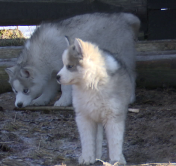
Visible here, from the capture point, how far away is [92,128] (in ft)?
11.9

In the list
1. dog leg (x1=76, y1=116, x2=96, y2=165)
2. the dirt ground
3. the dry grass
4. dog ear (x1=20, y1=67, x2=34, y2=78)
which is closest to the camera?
dog leg (x1=76, y1=116, x2=96, y2=165)

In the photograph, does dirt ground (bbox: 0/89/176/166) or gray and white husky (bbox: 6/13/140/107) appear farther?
gray and white husky (bbox: 6/13/140/107)

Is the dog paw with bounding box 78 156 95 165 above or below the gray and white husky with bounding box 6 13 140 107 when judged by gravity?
below

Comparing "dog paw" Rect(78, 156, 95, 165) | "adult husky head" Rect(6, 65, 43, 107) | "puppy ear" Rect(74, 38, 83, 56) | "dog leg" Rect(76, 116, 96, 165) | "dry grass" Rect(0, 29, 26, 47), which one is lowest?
"dog paw" Rect(78, 156, 95, 165)

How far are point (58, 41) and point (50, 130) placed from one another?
1890 millimetres

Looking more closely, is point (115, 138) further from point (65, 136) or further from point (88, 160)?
point (65, 136)

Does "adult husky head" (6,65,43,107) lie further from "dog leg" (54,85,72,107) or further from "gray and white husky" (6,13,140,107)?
"dog leg" (54,85,72,107)

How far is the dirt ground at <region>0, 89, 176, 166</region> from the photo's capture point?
3.78 meters

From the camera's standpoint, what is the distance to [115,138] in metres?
3.47

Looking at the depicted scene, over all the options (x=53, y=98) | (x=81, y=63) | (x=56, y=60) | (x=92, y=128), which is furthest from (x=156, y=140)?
(x=53, y=98)

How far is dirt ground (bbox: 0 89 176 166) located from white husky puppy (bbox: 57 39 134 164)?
347mm

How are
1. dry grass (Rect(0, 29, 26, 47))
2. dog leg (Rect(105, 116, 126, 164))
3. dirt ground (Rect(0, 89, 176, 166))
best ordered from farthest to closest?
1. dry grass (Rect(0, 29, 26, 47))
2. dirt ground (Rect(0, 89, 176, 166))
3. dog leg (Rect(105, 116, 126, 164))

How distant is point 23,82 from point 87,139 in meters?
2.86

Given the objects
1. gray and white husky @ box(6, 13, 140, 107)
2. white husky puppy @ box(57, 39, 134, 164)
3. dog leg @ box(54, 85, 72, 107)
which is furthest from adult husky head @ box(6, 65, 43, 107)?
white husky puppy @ box(57, 39, 134, 164)
